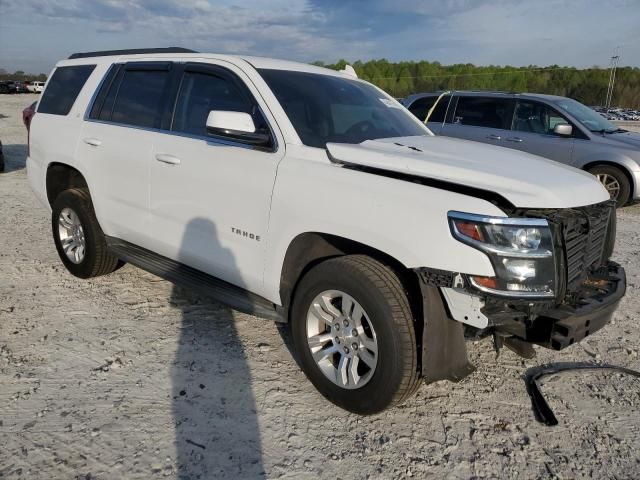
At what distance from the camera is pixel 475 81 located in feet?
201

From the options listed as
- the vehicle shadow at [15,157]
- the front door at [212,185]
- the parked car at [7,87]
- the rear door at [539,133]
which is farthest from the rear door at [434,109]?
the parked car at [7,87]

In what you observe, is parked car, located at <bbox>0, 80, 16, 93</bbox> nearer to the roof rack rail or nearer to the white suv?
the roof rack rail

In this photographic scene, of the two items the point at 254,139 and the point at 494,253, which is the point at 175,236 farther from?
the point at 494,253

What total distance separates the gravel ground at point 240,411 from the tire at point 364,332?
0.19m

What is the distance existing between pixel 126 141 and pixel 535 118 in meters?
7.41

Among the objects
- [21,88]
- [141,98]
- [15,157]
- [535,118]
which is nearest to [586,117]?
[535,118]

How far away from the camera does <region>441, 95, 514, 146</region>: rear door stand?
9.42 metres

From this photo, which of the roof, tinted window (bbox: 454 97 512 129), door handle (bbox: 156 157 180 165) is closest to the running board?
door handle (bbox: 156 157 180 165)

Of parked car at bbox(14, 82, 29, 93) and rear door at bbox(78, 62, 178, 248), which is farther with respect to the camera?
parked car at bbox(14, 82, 29, 93)

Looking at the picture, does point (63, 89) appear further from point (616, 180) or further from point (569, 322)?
point (616, 180)

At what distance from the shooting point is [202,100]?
3.83 metres

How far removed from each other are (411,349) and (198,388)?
138 centimetres

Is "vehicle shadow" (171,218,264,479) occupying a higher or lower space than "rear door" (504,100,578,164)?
lower

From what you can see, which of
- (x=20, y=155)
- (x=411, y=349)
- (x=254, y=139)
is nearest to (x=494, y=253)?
(x=411, y=349)
